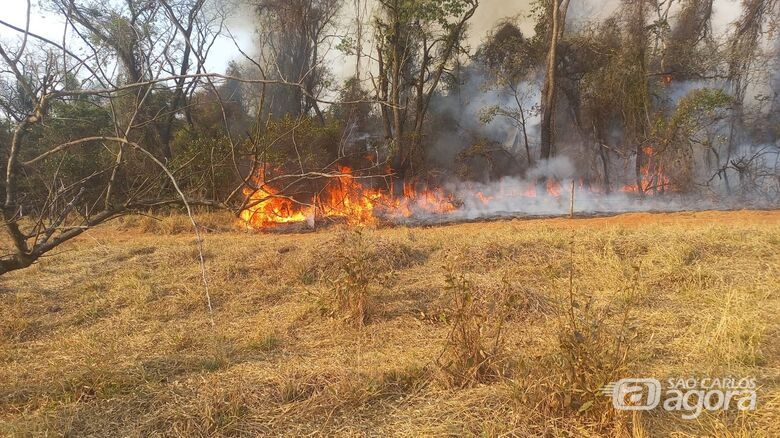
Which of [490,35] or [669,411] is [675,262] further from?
[490,35]

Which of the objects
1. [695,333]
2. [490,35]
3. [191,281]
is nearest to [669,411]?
[695,333]

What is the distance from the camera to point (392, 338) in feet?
13.6

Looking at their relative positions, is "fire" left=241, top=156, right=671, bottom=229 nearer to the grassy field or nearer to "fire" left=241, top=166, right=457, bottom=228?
"fire" left=241, top=166, right=457, bottom=228

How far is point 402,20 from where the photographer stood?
577 inches

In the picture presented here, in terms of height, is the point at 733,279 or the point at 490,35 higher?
the point at 490,35

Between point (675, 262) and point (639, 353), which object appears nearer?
point (639, 353)

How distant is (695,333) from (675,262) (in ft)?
7.71
